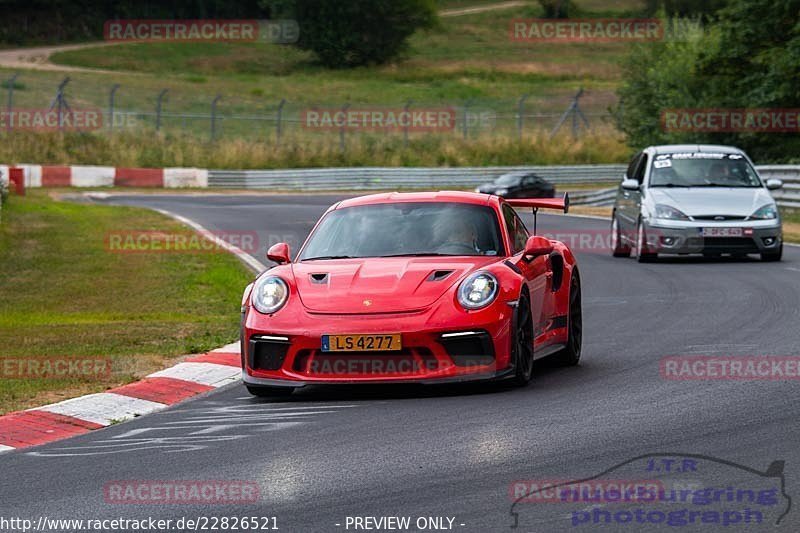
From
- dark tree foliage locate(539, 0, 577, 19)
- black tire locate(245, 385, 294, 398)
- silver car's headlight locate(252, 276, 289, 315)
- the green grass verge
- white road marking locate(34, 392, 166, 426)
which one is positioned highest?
dark tree foliage locate(539, 0, 577, 19)

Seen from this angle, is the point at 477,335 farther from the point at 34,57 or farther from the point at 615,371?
the point at 34,57

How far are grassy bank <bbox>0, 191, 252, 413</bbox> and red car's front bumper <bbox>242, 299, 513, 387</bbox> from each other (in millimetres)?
1672

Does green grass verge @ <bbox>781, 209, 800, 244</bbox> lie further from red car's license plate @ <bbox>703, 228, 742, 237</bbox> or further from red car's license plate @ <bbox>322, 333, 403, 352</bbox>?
red car's license plate @ <bbox>322, 333, 403, 352</bbox>

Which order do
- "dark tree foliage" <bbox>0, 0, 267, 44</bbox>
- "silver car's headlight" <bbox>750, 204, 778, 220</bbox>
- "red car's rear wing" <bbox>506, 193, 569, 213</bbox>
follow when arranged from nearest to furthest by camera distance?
1. "red car's rear wing" <bbox>506, 193, 569, 213</bbox>
2. "silver car's headlight" <bbox>750, 204, 778, 220</bbox>
3. "dark tree foliage" <bbox>0, 0, 267, 44</bbox>

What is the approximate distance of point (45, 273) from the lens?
18.4m

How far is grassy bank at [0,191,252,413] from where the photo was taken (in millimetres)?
10914

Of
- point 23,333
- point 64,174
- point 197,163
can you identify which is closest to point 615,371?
point 23,333

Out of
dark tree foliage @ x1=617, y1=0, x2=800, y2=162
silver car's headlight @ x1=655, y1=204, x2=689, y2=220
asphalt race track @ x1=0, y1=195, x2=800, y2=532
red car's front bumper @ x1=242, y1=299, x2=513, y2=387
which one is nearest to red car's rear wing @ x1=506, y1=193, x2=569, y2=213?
asphalt race track @ x1=0, y1=195, x2=800, y2=532

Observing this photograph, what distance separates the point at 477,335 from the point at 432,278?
1.75 ft

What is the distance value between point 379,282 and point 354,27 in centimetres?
8609

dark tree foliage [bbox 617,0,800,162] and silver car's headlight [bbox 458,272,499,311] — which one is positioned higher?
dark tree foliage [bbox 617,0,800,162]

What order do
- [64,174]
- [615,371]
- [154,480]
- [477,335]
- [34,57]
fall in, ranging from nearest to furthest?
[154,480] → [477,335] → [615,371] → [64,174] → [34,57]

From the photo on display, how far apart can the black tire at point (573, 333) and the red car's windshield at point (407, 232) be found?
99 centimetres

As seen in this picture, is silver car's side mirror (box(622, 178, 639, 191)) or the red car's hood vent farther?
silver car's side mirror (box(622, 178, 639, 191))
